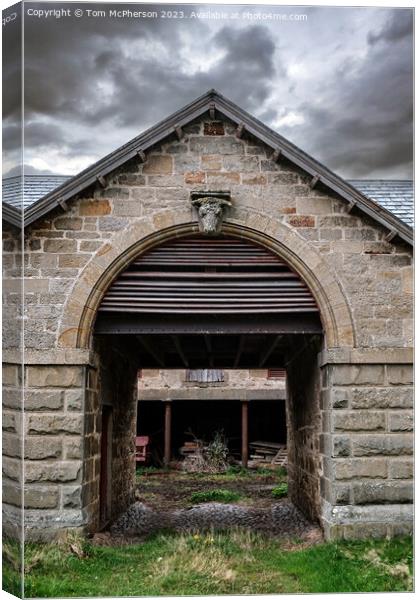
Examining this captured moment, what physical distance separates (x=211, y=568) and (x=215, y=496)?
916 cm

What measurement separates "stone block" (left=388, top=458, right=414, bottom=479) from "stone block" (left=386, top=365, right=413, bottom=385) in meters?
0.88

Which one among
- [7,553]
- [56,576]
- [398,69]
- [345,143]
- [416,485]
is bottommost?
[56,576]

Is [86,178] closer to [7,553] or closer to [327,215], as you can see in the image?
[327,215]


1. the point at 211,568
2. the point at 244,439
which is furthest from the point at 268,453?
the point at 211,568

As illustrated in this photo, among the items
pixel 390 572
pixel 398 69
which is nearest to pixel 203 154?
pixel 398 69

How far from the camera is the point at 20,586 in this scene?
219 inches

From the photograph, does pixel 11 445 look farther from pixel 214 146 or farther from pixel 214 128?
pixel 214 128

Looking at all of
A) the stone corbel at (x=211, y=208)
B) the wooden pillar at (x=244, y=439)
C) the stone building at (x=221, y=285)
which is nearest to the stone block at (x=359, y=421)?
the stone building at (x=221, y=285)

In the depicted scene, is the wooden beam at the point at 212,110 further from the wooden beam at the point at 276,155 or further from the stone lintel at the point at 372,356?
the stone lintel at the point at 372,356

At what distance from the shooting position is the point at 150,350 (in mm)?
12297

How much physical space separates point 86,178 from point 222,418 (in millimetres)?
16079

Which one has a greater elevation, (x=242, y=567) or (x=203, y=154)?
(x=203, y=154)

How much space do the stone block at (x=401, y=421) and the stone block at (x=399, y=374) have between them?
0.35 metres

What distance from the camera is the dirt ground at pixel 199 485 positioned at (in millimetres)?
14688
